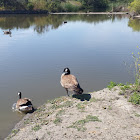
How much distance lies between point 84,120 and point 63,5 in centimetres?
6894

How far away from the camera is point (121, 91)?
26.8ft

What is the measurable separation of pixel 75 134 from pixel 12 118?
3.32 m

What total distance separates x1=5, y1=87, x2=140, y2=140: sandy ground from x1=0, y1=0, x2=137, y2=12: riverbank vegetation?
5538cm

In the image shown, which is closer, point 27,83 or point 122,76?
point 27,83

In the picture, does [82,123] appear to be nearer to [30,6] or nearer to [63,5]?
[30,6]

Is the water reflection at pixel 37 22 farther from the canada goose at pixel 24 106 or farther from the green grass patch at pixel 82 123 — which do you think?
the green grass patch at pixel 82 123

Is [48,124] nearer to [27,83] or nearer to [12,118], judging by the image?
[12,118]

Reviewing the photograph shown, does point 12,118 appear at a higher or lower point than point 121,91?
lower

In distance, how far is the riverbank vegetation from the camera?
60.2 m

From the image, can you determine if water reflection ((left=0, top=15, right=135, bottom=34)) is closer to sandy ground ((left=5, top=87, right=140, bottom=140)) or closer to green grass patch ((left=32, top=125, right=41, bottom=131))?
sandy ground ((left=5, top=87, right=140, bottom=140))

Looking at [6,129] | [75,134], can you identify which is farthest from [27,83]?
[75,134]

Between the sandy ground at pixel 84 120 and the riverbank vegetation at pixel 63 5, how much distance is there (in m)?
55.4

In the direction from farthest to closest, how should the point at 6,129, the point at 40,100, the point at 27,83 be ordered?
the point at 27,83 < the point at 40,100 < the point at 6,129

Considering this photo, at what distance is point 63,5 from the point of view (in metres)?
70.8
